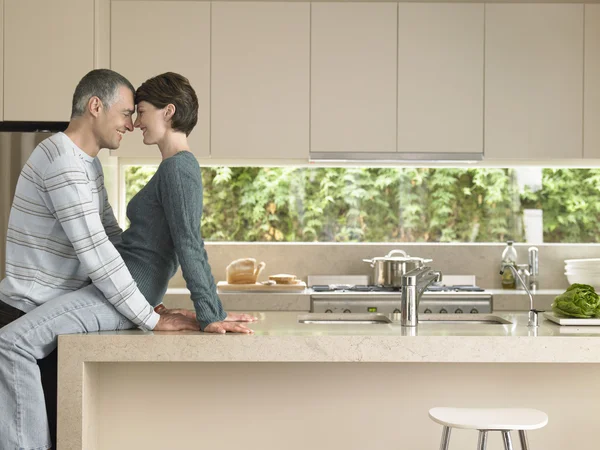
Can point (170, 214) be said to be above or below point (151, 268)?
above

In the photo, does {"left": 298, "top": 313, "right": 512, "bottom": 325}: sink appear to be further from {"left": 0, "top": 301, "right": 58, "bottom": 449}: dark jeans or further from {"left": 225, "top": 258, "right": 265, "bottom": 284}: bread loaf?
{"left": 225, "top": 258, "right": 265, "bottom": 284}: bread loaf

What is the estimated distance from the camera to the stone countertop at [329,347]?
2270 mm

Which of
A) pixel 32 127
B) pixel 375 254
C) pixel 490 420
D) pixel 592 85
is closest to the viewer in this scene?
pixel 490 420

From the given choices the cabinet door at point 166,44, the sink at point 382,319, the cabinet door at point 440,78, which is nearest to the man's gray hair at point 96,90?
the sink at point 382,319

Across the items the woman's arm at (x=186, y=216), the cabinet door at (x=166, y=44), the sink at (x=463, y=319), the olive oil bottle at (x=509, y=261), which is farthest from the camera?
the olive oil bottle at (x=509, y=261)

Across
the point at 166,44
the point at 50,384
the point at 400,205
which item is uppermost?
Result: the point at 166,44

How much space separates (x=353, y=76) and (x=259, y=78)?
0.56 meters

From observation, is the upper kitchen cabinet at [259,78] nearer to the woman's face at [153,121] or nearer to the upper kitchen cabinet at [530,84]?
the upper kitchen cabinet at [530,84]

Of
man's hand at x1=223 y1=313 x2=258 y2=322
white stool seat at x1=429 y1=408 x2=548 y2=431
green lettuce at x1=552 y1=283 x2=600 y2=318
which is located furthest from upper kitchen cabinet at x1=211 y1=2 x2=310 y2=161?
white stool seat at x1=429 y1=408 x2=548 y2=431

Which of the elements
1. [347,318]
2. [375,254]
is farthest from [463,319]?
[375,254]

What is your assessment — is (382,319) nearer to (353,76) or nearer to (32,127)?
(353,76)

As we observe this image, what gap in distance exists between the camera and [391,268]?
14.1 ft

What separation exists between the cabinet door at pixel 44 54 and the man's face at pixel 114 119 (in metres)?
1.86

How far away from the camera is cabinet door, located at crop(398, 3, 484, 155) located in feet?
14.4
